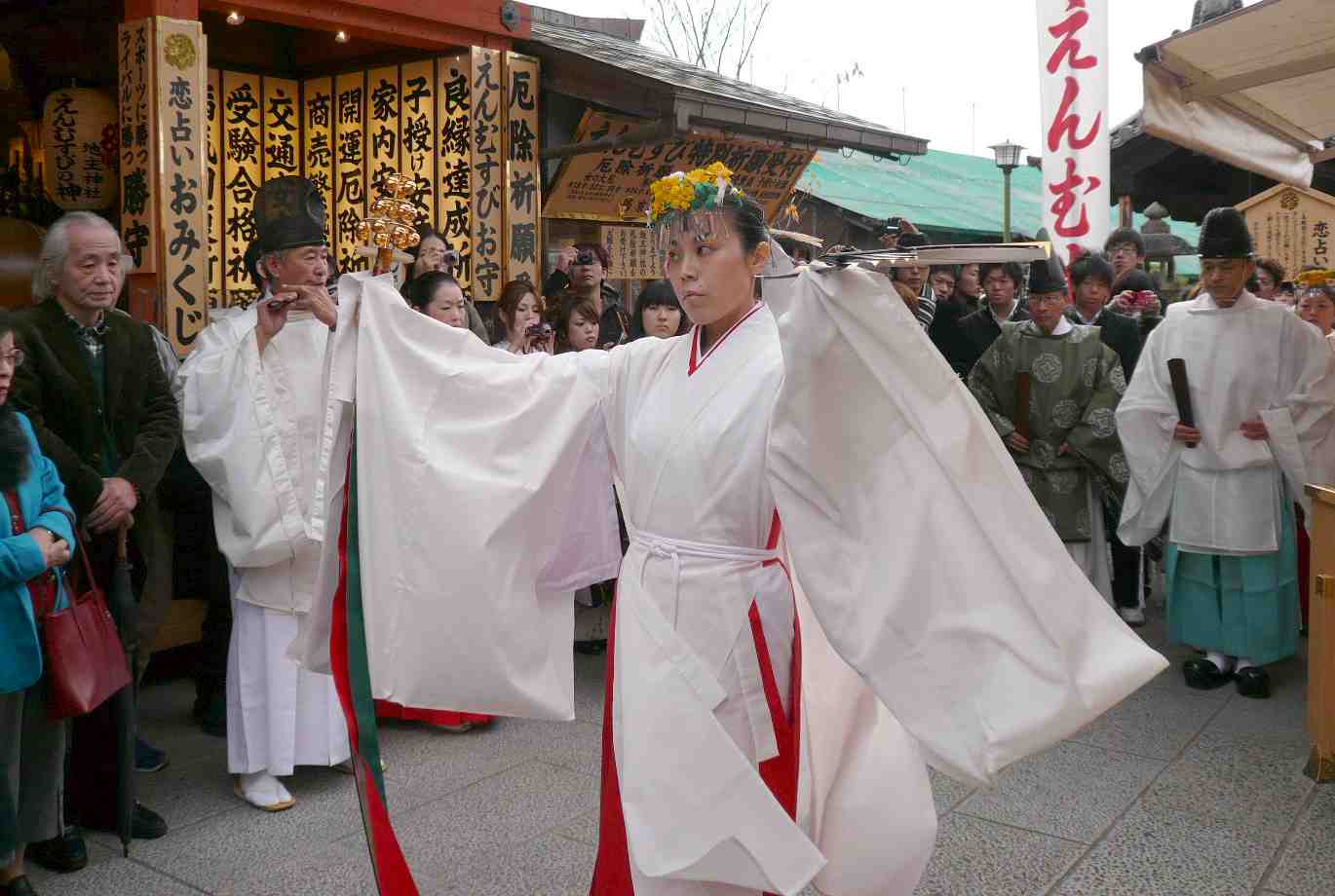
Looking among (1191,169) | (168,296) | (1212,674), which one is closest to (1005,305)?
(1212,674)

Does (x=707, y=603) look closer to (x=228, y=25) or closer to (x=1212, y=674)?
(x=1212, y=674)

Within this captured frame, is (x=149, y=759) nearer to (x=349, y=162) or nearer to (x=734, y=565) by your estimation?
(x=734, y=565)

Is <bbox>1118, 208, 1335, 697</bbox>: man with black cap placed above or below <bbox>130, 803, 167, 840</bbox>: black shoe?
above

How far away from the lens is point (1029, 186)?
25891 mm

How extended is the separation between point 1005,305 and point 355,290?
5.49m

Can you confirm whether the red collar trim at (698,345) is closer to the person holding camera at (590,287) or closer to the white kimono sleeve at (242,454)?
the white kimono sleeve at (242,454)

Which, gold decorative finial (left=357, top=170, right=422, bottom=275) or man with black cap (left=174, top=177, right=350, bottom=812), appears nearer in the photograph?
gold decorative finial (left=357, top=170, right=422, bottom=275)

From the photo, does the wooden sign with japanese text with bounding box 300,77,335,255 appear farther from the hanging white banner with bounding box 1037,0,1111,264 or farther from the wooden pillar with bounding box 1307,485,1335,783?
the wooden pillar with bounding box 1307,485,1335,783

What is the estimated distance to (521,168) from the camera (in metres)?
7.76

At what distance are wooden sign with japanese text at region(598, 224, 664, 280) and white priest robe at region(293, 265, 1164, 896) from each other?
19.8ft

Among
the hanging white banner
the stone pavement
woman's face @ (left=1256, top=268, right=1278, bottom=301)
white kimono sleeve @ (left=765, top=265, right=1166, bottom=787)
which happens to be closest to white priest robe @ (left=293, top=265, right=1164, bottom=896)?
white kimono sleeve @ (left=765, top=265, right=1166, bottom=787)

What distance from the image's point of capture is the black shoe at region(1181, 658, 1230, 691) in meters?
6.05

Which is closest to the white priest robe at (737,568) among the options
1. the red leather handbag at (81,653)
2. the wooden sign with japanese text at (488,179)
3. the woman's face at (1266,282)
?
the red leather handbag at (81,653)

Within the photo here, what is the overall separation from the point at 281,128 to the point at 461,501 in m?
6.21
